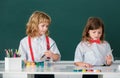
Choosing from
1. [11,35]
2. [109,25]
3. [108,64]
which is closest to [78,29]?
[109,25]

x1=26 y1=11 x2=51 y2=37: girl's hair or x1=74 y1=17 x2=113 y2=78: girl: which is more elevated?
x1=26 y1=11 x2=51 y2=37: girl's hair

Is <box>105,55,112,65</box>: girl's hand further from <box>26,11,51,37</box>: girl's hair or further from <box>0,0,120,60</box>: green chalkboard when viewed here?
<box>0,0,120,60</box>: green chalkboard

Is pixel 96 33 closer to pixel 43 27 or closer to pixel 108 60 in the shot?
pixel 108 60

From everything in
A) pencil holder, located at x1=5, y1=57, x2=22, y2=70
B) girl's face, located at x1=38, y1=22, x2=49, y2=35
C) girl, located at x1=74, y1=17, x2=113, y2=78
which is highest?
girl's face, located at x1=38, y1=22, x2=49, y2=35

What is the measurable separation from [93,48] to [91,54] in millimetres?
61

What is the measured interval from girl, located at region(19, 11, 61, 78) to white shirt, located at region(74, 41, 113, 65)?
20 cm

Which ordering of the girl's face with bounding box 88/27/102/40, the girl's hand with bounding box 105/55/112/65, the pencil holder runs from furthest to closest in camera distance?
the girl's face with bounding box 88/27/102/40 → the girl's hand with bounding box 105/55/112/65 → the pencil holder

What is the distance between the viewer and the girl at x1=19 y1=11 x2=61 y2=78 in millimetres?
3121

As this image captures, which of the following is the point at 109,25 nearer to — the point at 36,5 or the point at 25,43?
the point at 36,5

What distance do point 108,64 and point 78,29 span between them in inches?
43.5

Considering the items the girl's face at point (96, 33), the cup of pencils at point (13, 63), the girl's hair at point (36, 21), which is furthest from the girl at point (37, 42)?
the cup of pencils at point (13, 63)

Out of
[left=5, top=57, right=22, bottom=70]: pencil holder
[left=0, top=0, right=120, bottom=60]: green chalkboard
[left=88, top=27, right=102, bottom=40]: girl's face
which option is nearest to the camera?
[left=5, top=57, right=22, bottom=70]: pencil holder

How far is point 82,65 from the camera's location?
2.85 m

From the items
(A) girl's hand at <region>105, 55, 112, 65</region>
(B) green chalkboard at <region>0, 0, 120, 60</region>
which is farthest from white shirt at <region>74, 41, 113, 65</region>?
(B) green chalkboard at <region>0, 0, 120, 60</region>
